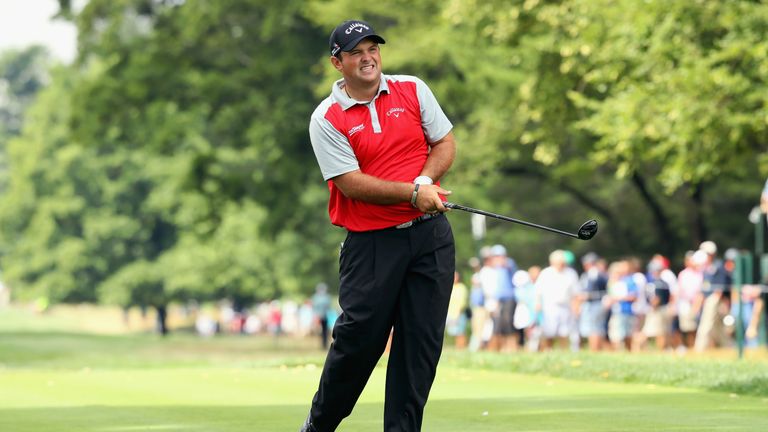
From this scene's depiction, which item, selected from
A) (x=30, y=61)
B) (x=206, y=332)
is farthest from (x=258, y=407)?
(x=30, y=61)

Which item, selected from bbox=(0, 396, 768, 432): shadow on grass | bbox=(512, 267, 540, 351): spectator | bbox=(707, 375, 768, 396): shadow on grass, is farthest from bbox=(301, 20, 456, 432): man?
bbox=(512, 267, 540, 351): spectator

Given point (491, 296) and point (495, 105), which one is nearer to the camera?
point (491, 296)

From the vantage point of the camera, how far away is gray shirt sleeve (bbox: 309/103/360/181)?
671cm

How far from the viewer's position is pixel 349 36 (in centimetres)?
675

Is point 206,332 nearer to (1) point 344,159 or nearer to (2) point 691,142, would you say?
(2) point 691,142

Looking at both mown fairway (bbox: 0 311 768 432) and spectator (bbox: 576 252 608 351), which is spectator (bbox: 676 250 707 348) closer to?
spectator (bbox: 576 252 608 351)

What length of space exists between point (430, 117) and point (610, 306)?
17.6 meters

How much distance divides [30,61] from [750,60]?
115689mm

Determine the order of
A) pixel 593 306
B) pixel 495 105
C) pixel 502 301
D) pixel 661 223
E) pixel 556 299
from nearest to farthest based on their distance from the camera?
pixel 556 299
pixel 502 301
pixel 593 306
pixel 495 105
pixel 661 223

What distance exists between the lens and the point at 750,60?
2188cm

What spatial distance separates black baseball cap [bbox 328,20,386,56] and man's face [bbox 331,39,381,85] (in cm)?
2

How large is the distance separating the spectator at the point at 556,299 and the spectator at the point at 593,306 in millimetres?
431

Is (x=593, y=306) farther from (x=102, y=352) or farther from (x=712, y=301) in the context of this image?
(x=102, y=352)

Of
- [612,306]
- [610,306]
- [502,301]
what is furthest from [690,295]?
[502,301]
